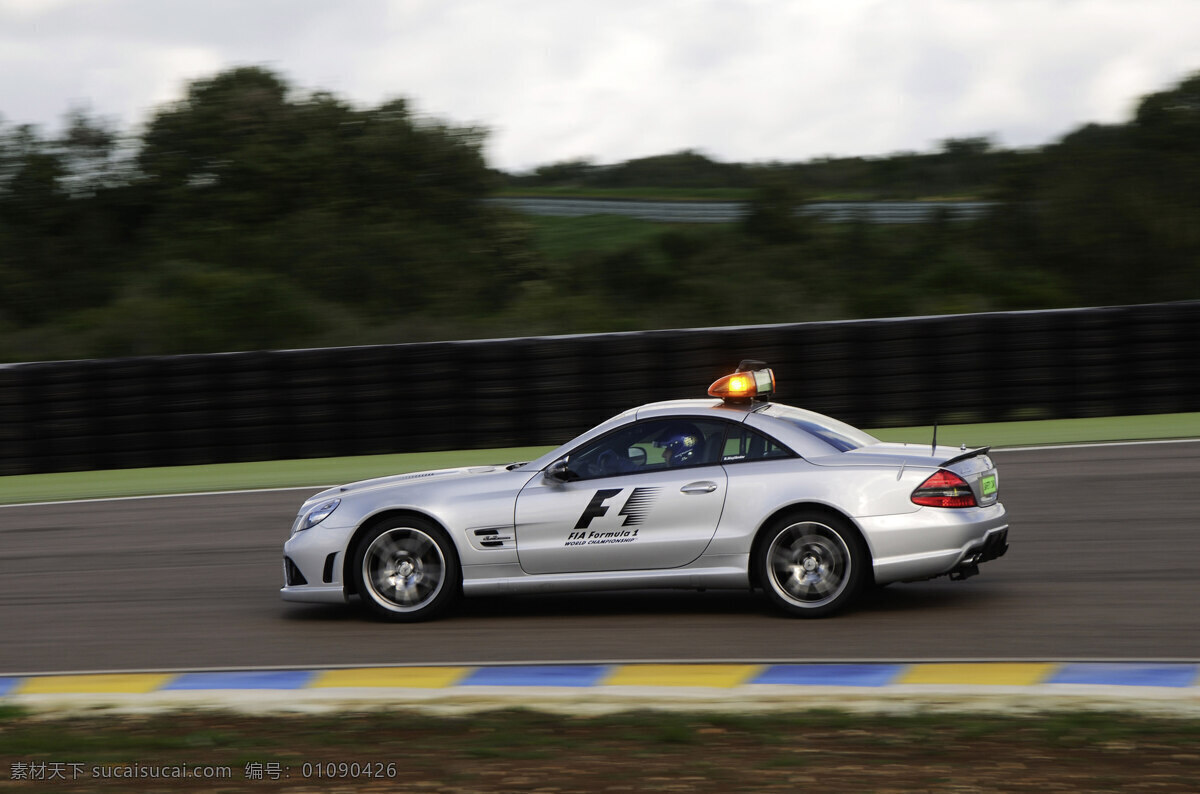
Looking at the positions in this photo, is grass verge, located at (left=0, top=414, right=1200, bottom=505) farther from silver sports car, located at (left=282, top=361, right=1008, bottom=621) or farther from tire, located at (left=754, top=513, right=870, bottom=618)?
tire, located at (left=754, top=513, right=870, bottom=618)

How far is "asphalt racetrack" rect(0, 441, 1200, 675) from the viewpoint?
7.18 meters

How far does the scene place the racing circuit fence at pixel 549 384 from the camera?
1538 centimetres

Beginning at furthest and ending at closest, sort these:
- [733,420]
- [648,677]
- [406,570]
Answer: [406,570]
[733,420]
[648,677]

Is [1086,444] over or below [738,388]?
below

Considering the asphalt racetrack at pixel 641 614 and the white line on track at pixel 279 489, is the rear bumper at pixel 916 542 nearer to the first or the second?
the asphalt racetrack at pixel 641 614

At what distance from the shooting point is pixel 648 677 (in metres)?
6.72

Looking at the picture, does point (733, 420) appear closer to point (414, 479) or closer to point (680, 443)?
point (680, 443)

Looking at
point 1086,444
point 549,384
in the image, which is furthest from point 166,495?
point 1086,444

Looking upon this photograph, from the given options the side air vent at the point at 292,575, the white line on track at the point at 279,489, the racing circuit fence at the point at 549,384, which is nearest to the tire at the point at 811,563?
the side air vent at the point at 292,575

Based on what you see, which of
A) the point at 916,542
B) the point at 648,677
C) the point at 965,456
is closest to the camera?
the point at 648,677

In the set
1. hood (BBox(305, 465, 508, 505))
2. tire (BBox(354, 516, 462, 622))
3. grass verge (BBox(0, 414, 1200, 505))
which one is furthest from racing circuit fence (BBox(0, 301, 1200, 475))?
tire (BBox(354, 516, 462, 622))

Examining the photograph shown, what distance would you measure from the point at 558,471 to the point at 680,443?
744mm

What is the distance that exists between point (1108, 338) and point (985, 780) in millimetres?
11479

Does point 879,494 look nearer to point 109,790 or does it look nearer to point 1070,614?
point 1070,614
